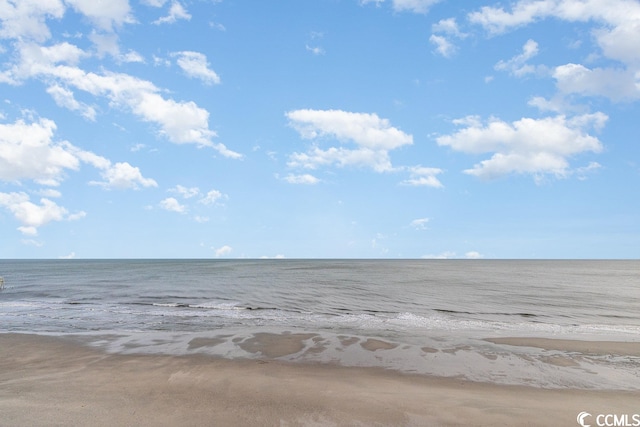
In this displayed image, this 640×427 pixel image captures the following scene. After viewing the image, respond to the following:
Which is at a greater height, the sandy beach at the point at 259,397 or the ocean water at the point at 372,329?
the sandy beach at the point at 259,397

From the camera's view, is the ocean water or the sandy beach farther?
the ocean water

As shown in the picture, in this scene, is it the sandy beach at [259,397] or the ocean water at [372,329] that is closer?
the sandy beach at [259,397]

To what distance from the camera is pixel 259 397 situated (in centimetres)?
857

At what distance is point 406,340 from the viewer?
15797 mm

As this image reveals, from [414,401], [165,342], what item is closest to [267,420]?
[414,401]

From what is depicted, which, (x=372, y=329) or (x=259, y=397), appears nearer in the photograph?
(x=259, y=397)

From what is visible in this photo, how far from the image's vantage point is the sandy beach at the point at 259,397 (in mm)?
7387

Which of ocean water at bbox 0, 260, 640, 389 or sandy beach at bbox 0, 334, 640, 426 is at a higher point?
sandy beach at bbox 0, 334, 640, 426

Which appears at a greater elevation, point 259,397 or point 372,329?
point 259,397

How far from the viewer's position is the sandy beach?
7.39 metres

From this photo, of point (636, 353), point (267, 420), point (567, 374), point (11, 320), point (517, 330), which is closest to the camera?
point (267, 420)

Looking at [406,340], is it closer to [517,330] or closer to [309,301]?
[517,330]

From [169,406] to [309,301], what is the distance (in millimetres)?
22391

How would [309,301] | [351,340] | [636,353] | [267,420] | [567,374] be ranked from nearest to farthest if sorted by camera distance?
[267,420], [567,374], [636,353], [351,340], [309,301]
